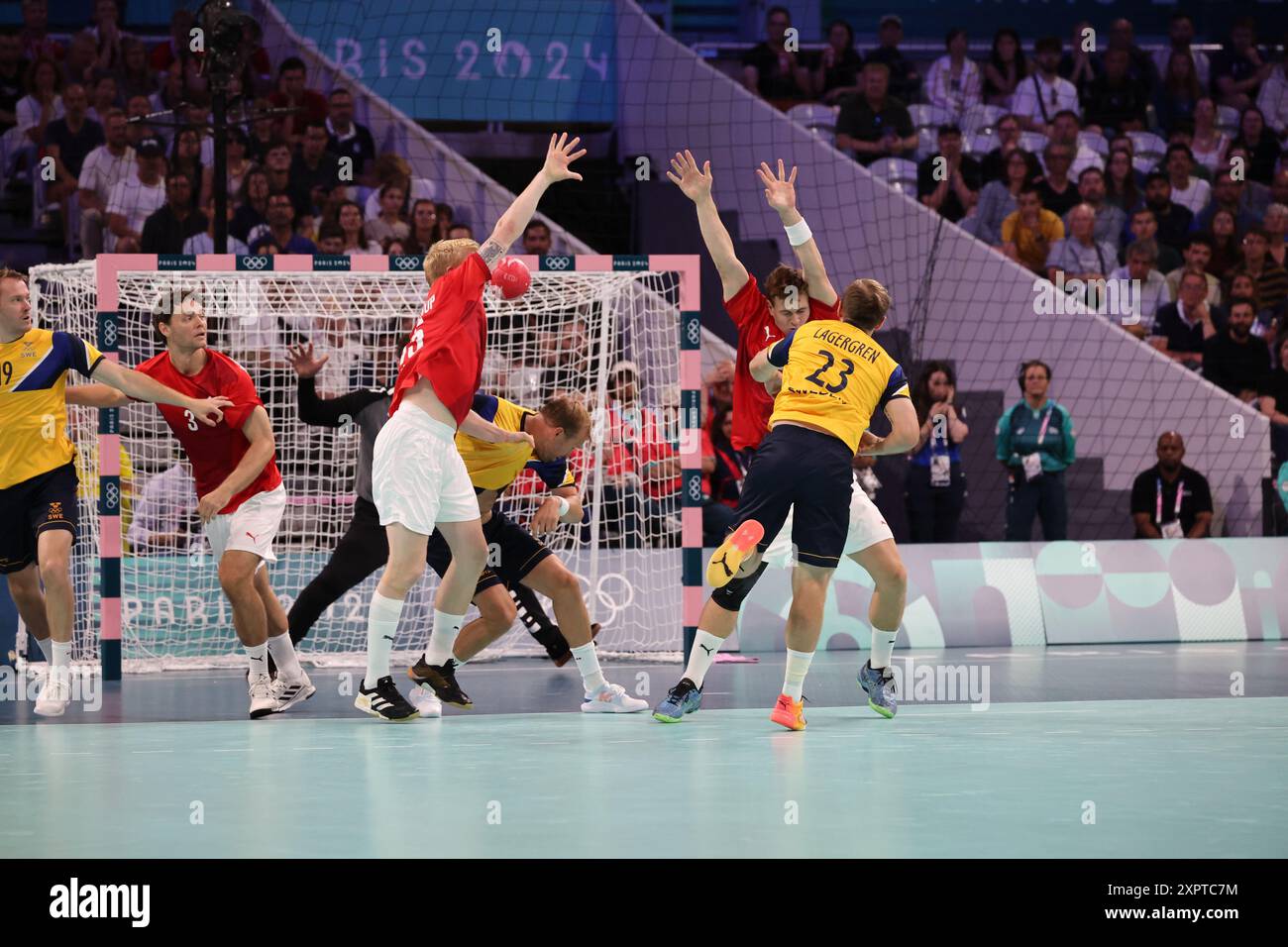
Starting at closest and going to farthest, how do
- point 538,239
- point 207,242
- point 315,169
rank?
point 207,242 → point 538,239 → point 315,169

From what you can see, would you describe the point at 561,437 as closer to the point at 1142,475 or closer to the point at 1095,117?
the point at 1142,475

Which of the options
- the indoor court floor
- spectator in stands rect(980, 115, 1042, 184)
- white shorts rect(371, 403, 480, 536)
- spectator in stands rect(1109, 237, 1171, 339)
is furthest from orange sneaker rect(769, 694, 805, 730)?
spectator in stands rect(980, 115, 1042, 184)

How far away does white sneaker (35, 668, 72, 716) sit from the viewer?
7609 mm

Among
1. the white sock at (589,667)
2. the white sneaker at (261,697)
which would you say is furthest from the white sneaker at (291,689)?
the white sock at (589,667)

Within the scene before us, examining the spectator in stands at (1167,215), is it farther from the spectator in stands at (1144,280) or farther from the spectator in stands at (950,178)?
the spectator in stands at (950,178)

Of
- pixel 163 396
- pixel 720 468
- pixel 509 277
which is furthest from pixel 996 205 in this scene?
pixel 163 396

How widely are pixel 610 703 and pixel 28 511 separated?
10.4 feet

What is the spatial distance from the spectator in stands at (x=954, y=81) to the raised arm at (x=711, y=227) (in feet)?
32.2

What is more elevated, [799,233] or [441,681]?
[799,233]

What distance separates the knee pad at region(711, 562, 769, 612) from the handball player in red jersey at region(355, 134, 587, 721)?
3.53ft

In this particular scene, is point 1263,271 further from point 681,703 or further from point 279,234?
point 681,703

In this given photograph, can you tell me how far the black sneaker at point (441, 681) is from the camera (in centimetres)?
741

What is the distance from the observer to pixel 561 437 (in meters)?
7.49

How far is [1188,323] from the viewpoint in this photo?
14.5m
